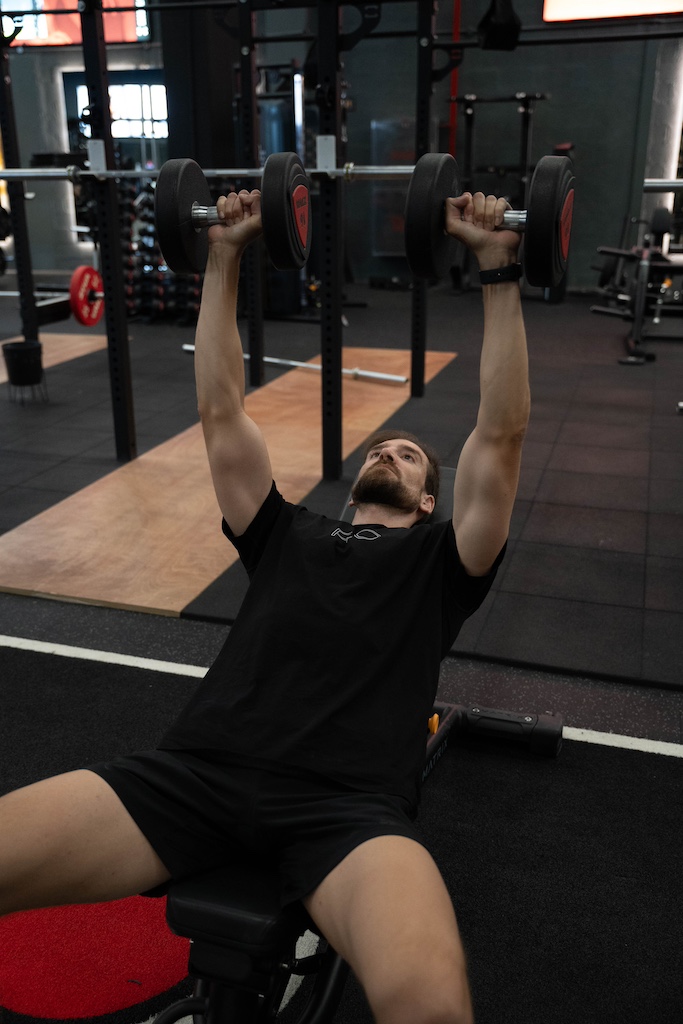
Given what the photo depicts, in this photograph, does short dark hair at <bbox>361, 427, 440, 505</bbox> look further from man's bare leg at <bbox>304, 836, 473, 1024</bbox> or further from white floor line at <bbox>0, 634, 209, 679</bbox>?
white floor line at <bbox>0, 634, 209, 679</bbox>

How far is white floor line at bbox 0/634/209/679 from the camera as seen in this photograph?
2.57m

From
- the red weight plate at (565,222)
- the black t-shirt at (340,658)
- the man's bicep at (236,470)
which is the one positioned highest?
the red weight plate at (565,222)

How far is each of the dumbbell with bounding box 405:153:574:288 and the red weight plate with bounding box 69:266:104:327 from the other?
375 centimetres

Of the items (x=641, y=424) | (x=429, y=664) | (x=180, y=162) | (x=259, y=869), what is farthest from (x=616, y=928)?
(x=641, y=424)

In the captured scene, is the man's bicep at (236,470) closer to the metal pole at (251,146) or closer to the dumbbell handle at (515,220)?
the dumbbell handle at (515,220)

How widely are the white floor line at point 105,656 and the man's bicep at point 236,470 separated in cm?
99

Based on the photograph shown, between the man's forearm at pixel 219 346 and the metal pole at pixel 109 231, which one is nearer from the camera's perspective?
the man's forearm at pixel 219 346

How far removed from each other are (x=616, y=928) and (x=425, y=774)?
0.50 m

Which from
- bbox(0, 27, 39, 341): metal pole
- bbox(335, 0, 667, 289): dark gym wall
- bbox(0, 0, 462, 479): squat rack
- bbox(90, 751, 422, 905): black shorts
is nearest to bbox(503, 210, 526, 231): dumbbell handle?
bbox(90, 751, 422, 905): black shorts

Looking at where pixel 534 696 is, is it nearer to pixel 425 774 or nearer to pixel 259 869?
pixel 425 774

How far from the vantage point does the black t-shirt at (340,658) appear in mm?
1397

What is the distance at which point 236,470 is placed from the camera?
166 cm

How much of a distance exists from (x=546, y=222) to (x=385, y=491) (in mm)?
588

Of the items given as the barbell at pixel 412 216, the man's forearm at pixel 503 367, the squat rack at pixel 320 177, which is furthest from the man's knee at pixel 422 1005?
the squat rack at pixel 320 177
